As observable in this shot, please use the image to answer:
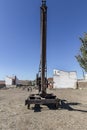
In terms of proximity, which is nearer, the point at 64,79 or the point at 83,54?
the point at 83,54

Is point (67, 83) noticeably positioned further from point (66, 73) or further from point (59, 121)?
point (59, 121)

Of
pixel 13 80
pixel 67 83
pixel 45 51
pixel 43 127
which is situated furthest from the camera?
pixel 13 80

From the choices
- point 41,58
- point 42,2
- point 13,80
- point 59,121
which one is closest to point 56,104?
point 41,58

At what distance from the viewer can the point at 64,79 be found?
256 ft

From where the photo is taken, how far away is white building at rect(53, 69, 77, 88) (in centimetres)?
7675

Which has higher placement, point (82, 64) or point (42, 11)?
A: point (42, 11)

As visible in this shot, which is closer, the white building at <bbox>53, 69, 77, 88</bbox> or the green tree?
the green tree

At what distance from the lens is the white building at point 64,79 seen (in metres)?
76.8

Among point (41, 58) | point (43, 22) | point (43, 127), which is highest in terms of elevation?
point (43, 22)

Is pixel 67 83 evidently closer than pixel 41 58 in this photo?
No

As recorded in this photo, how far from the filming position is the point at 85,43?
28.7 metres

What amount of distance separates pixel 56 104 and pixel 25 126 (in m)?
7.69

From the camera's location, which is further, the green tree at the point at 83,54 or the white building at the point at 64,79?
the white building at the point at 64,79

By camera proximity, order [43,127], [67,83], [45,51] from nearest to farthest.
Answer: [43,127], [45,51], [67,83]
